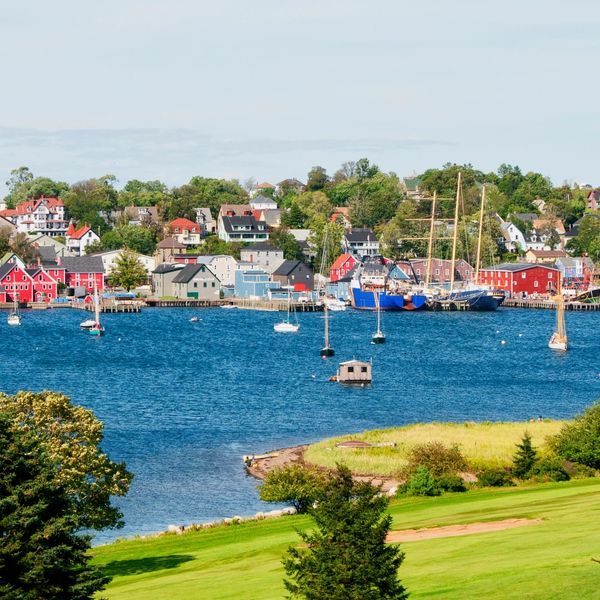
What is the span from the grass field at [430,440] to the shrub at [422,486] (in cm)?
649

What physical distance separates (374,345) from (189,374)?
1100 inches

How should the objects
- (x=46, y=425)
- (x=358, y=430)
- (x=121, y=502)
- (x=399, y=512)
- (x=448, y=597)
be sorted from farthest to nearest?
(x=358, y=430) < (x=121, y=502) < (x=399, y=512) < (x=46, y=425) < (x=448, y=597)

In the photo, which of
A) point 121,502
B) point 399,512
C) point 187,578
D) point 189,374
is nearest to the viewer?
point 187,578

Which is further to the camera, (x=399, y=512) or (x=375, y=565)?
(x=399, y=512)

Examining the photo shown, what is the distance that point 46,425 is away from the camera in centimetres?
3850

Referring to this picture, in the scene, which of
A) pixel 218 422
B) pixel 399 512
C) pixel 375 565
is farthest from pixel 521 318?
pixel 375 565

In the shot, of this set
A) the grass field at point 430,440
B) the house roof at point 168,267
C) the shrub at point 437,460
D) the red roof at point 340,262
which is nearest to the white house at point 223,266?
the house roof at point 168,267

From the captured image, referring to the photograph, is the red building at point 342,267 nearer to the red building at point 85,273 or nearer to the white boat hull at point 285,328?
the red building at point 85,273

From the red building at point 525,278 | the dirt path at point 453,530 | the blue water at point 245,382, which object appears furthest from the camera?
the red building at point 525,278

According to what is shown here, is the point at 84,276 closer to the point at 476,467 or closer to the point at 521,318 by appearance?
the point at 521,318

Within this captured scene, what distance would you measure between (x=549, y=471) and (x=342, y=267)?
14472 cm

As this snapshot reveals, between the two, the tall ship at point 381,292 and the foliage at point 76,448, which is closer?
the foliage at point 76,448

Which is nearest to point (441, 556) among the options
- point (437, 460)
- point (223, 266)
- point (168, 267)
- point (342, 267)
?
point (437, 460)

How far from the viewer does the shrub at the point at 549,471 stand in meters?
50.6
